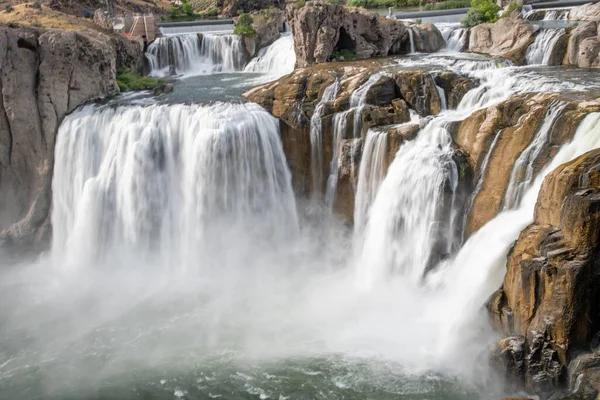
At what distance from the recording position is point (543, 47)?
18.8 meters

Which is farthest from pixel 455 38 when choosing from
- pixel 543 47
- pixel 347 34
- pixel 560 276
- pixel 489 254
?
pixel 560 276

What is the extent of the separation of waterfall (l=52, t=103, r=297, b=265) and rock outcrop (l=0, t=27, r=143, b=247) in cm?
194

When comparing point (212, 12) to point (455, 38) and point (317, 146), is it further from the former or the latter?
point (317, 146)

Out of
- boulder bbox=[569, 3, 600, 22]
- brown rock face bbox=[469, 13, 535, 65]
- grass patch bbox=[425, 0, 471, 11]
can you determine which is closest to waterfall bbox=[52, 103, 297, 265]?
brown rock face bbox=[469, 13, 535, 65]

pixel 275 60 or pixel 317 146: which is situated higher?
pixel 275 60

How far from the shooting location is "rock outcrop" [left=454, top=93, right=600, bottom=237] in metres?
11.4

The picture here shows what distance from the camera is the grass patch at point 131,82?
20766mm

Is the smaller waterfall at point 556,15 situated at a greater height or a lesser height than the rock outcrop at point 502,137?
greater

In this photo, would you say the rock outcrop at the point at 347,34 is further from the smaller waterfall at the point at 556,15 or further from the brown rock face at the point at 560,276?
the brown rock face at the point at 560,276

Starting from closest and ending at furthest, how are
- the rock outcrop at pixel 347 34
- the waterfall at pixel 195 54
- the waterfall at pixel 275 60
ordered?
1. the rock outcrop at pixel 347 34
2. the waterfall at pixel 275 60
3. the waterfall at pixel 195 54

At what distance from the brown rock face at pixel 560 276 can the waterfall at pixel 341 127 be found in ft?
23.0

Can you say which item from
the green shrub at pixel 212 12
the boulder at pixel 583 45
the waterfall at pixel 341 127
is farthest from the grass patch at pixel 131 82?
the green shrub at pixel 212 12

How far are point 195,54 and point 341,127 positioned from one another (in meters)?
13.9

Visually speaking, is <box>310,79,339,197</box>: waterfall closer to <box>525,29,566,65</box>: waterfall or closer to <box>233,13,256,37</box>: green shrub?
<box>525,29,566,65</box>: waterfall
